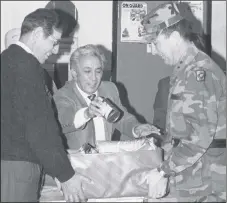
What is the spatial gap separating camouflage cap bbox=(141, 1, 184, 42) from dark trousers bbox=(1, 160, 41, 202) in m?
0.86

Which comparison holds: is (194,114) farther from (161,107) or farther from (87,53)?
(161,107)

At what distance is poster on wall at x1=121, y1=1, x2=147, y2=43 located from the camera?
3307 mm

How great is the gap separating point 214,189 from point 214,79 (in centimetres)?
50

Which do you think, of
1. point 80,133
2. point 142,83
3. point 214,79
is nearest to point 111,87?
point 80,133

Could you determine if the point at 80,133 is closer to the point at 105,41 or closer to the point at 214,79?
the point at 214,79

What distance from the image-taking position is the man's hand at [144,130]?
5.65 feet

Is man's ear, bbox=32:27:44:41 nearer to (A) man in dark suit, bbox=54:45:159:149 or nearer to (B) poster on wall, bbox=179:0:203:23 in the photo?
(A) man in dark suit, bbox=54:45:159:149

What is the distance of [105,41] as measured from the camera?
326 centimetres

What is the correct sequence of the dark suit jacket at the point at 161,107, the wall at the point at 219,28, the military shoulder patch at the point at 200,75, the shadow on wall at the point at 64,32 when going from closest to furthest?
the military shoulder patch at the point at 200,75 < the dark suit jacket at the point at 161,107 < the shadow on wall at the point at 64,32 < the wall at the point at 219,28

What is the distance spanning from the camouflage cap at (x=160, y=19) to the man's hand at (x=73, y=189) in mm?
768

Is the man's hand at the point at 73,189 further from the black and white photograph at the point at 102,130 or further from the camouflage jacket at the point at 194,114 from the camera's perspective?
the camouflage jacket at the point at 194,114

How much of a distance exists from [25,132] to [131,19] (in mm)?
2260

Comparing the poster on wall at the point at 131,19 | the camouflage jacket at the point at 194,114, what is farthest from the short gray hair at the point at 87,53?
the poster on wall at the point at 131,19

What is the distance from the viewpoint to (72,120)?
1729mm
